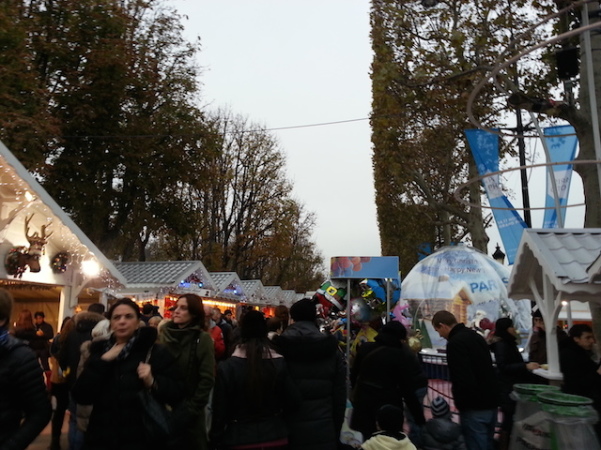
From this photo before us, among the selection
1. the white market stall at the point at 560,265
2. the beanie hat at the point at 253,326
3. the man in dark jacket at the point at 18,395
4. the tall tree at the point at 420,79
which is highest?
the tall tree at the point at 420,79

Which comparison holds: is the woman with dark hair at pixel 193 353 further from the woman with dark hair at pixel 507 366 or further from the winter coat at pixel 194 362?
the woman with dark hair at pixel 507 366

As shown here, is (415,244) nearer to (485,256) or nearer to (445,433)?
(485,256)

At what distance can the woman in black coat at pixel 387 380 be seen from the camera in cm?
513

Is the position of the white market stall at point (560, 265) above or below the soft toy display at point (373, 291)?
above

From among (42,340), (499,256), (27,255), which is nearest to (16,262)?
(27,255)

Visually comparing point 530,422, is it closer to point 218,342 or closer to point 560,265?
point 560,265

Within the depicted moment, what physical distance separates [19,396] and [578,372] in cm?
483

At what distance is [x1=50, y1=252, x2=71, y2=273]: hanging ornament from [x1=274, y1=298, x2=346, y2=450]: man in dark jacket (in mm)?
8825

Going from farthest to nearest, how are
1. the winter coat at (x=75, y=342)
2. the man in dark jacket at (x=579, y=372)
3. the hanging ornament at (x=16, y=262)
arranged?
the hanging ornament at (x=16, y=262) → the winter coat at (x=75, y=342) → the man in dark jacket at (x=579, y=372)

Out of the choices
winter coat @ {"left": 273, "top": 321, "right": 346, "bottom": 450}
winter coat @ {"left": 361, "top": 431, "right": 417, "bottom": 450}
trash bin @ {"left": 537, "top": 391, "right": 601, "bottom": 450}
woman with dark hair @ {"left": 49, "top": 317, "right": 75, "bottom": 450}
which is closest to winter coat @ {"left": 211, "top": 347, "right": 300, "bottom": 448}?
winter coat @ {"left": 273, "top": 321, "right": 346, "bottom": 450}

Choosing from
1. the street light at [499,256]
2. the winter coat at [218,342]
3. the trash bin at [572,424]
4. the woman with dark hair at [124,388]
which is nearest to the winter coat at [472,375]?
the trash bin at [572,424]

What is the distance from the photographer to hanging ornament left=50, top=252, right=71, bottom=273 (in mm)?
11336

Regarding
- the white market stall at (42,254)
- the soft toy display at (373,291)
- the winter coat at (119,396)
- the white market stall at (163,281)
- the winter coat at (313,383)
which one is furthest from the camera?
the white market stall at (163,281)

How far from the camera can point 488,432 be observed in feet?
16.1
